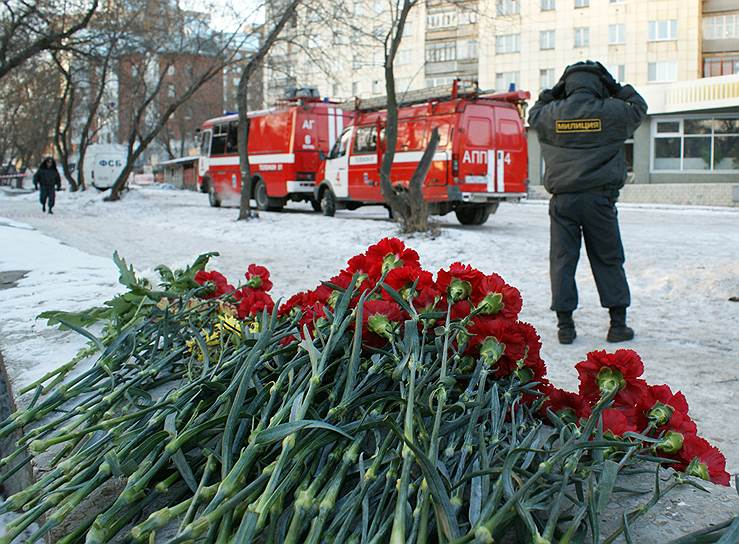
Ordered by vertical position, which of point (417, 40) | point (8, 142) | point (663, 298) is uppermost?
point (417, 40)

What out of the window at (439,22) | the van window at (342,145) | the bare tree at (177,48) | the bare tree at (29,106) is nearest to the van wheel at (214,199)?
the bare tree at (177,48)

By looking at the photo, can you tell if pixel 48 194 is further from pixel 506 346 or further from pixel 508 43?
pixel 508 43

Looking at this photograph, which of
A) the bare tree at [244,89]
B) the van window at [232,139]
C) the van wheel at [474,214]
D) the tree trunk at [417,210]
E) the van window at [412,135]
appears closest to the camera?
the tree trunk at [417,210]

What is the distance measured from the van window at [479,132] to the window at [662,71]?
36.8m

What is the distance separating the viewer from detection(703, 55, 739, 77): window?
A: 161ft

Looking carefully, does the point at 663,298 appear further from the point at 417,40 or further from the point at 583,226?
the point at 417,40

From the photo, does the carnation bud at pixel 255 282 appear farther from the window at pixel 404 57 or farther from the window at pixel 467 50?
the window at pixel 404 57

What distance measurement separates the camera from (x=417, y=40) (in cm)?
6041

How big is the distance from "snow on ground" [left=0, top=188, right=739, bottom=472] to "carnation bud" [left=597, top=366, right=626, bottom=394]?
183cm

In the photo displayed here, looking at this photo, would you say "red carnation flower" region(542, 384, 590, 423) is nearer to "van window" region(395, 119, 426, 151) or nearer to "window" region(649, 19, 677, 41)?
"van window" region(395, 119, 426, 151)

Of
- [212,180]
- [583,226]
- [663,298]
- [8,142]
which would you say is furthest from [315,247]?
[8,142]

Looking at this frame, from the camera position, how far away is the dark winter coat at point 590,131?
5.92m

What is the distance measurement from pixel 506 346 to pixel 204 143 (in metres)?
28.3

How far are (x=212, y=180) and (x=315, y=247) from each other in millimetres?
15381
